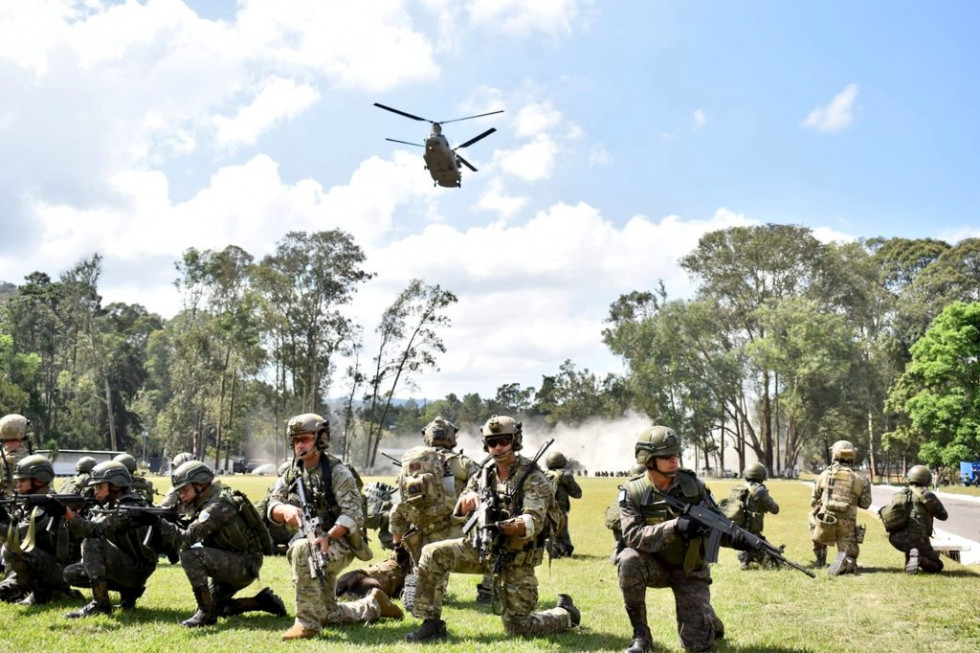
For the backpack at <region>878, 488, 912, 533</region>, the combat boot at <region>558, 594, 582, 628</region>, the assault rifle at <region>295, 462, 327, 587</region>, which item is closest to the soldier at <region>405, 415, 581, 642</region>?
the combat boot at <region>558, 594, 582, 628</region>

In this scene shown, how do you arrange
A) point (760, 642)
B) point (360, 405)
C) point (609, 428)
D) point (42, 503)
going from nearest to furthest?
point (760, 642) < point (42, 503) < point (360, 405) < point (609, 428)

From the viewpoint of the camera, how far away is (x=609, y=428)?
10212 cm

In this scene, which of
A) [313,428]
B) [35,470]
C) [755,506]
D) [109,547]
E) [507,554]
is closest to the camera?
[507,554]

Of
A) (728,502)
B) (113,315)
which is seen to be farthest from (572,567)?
(113,315)

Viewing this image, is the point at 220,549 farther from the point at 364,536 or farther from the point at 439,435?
the point at 439,435

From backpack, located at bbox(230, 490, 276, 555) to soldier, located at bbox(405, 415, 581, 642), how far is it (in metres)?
1.99

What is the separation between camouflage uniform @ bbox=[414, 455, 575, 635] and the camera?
8.55 metres

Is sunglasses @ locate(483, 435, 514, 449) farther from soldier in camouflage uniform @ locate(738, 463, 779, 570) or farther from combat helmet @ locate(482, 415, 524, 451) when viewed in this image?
soldier in camouflage uniform @ locate(738, 463, 779, 570)

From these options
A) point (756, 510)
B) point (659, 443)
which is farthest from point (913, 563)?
point (659, 443)

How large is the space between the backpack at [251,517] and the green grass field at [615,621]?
2.69ft

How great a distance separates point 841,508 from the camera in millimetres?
13484

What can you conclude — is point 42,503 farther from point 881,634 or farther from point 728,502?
point 728,502

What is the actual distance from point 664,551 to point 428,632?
241 centimetres

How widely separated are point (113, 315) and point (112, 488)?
10129 centimetres
